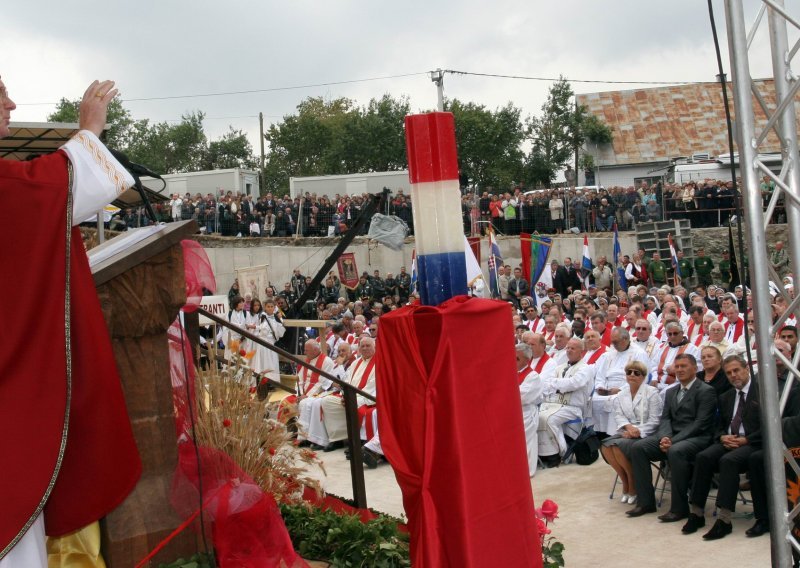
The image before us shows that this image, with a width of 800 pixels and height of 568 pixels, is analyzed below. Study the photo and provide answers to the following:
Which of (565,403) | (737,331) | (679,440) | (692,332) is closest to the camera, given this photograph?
(679,440)

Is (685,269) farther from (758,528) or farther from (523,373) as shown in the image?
(758,528)

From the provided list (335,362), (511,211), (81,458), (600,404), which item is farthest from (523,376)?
(511,211)

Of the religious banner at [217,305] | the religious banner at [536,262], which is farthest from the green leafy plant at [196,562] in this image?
the religious banner at [536,262]

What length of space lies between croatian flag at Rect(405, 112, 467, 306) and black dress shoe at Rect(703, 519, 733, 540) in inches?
167

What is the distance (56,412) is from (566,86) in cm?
4190

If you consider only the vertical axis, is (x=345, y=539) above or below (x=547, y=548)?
above

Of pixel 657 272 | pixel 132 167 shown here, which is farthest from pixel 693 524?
pixel 657 272

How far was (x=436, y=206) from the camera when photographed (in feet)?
9.91

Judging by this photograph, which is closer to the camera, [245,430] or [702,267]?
[245,430]

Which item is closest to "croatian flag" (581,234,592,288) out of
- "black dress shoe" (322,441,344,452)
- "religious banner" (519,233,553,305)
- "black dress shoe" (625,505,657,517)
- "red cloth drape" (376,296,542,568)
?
"religious banner" (519,233,553,305)

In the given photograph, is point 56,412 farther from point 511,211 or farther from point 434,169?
point 511,211

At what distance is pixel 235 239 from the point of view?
90.7 ft

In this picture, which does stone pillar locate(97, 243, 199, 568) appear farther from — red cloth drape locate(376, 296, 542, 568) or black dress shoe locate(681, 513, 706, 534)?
black dress shoe locate(681, 513, 706, 534)

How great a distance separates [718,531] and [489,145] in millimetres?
42553
